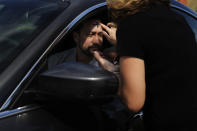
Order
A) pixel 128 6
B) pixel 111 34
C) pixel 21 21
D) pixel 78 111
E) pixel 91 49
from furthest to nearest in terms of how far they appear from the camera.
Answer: pixel 91 49 < pixel 111 34 < pixel 21 21 < pixel 78 111 < pixel 128 6

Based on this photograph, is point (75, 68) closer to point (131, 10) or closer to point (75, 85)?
point (75, 85)

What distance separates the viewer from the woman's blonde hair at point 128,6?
5.78ft

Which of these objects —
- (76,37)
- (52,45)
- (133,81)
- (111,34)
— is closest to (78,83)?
(133,81)

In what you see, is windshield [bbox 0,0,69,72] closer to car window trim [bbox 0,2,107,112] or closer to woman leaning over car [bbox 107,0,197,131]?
car window trim [bbox 0,2,107,112]

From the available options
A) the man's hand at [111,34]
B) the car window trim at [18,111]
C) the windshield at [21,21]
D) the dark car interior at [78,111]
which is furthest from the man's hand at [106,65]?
the car window trim at [18,111]

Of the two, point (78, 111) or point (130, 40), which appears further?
point (78, 111)

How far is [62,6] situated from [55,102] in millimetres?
579

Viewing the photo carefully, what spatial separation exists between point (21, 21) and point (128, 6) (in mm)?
645

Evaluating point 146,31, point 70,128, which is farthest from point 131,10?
point 70,128

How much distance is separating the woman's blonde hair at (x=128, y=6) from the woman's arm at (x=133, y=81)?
0.23 meters

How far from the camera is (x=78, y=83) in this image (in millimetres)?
1646

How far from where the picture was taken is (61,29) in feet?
6.45

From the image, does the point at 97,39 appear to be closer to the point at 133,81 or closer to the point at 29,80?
the point at 29,80

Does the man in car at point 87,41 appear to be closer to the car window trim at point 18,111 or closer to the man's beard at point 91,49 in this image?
the man's beard at point 91,49
